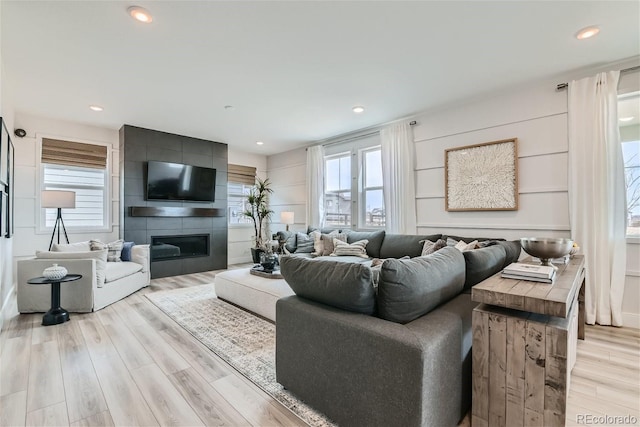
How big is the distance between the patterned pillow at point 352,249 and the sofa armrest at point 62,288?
10.5 feet

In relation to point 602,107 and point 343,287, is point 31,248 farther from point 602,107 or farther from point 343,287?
point 602,107

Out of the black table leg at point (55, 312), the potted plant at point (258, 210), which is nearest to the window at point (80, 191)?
the black table leg at point (55, 312)

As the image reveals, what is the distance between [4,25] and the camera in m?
2.29

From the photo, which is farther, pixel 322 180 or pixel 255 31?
pixel 322 180

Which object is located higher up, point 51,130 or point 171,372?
point 51,130

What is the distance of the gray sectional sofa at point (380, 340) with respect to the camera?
4.07 ft

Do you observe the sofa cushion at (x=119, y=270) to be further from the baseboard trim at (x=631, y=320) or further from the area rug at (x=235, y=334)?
the baseboard trim at (x=631, y=320)

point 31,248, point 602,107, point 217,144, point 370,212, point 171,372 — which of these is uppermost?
point 217,144

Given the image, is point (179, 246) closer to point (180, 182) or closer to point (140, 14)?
point (180, 182)

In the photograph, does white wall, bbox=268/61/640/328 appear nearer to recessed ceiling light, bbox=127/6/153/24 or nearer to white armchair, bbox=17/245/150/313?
recessed ceiling light, bbox=127/6/153/24

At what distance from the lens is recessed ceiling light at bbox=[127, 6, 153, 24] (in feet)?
7.00

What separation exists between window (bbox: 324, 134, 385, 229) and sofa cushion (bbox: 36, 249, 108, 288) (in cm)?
373

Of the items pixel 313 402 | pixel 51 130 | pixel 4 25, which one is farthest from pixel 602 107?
pixel 51 130

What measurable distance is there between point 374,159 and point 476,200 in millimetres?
1938
